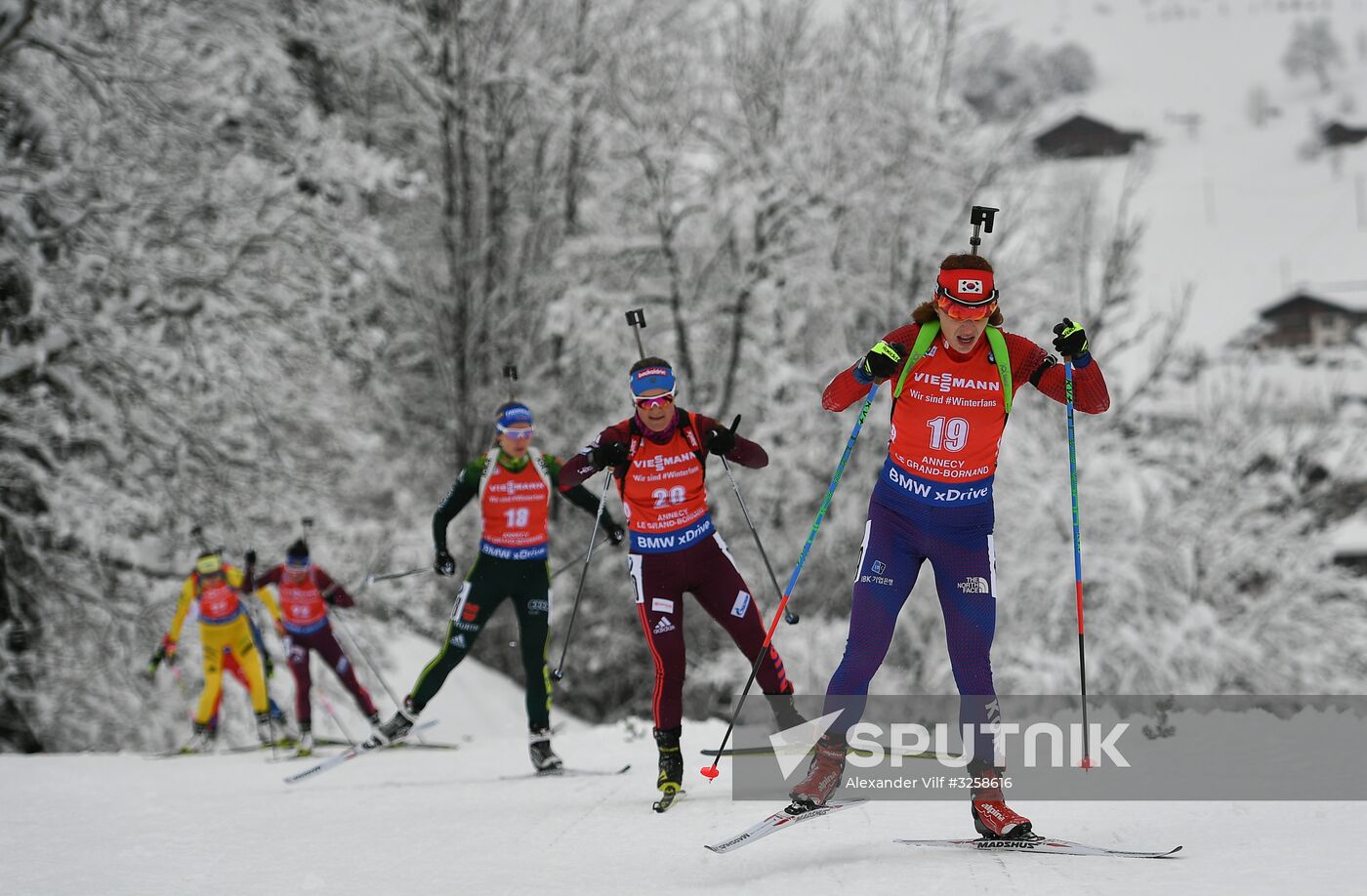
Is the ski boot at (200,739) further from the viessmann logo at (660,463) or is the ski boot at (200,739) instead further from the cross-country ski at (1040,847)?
the cross-country ski at (1040,847)

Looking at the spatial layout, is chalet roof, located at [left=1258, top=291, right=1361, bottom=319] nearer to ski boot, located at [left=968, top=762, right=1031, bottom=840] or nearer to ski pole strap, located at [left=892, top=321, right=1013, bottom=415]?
ski pole strap, located at [left=892, top=321, right=1013, bottom=415]

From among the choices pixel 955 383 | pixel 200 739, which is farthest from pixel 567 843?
pixel 200 739

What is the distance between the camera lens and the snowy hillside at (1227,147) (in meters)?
51.9

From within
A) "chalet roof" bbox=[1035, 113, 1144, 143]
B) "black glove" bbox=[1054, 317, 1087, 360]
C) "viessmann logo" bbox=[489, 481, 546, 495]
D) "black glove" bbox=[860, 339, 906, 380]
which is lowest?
"viessmann logo" bbox=[489, 481, 546, 495]

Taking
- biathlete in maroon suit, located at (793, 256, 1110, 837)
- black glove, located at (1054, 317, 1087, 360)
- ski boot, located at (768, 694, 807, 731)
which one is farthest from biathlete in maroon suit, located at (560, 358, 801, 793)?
black glove, located at (1054, 317, 1087, 360)

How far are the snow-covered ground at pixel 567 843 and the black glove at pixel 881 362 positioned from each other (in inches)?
70.7

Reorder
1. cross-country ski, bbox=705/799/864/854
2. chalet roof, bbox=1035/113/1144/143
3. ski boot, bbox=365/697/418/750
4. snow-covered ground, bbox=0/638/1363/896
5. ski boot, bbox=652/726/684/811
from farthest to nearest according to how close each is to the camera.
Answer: chalet roof, bbox=1035/113/1144/143, ski boot, bbox=365/697/418/750, ski boot, bbox=652/726/684/811, cross-country ski, bbox=705/799/864/854, snow-covered ground, bbox=0/638/1363/896

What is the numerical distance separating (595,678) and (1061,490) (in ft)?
30.1

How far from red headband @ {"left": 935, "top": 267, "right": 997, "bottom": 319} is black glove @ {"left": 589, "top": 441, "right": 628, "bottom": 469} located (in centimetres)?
205

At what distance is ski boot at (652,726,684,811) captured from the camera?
562cm

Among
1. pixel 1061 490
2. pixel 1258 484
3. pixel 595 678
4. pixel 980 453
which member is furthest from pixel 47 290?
pixel 1258 484

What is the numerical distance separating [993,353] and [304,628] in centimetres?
766

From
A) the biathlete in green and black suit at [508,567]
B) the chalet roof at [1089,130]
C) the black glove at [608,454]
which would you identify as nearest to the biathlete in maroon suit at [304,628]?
the biathlete in green and black suit at [508,567]

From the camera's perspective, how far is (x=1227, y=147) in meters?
76.2
